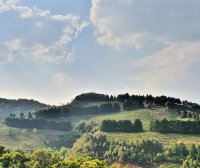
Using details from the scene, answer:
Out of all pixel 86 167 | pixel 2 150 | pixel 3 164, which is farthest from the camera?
pixel 2 150

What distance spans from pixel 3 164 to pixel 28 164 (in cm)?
887

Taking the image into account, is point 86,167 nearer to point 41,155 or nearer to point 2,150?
point 41,155

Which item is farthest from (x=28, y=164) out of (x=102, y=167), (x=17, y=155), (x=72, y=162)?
(x=102, y=167)

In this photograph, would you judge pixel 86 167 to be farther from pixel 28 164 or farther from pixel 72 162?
pixel 28 164

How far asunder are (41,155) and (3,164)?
43.9ft

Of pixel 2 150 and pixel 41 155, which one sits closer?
pixel 41 155

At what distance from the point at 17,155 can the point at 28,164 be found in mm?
5705

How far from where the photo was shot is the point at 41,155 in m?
154

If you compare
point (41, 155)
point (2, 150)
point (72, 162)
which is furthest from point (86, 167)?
point (2, 150)

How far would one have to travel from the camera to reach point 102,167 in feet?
487

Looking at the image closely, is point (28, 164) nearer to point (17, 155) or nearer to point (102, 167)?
point (17, 155)

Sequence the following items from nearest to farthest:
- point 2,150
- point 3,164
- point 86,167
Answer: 1. point 86,167
2. point 3,164
3. point 2,150

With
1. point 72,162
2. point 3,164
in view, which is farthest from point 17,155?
point 72,162

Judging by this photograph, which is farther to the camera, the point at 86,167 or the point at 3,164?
the point at 3,164
